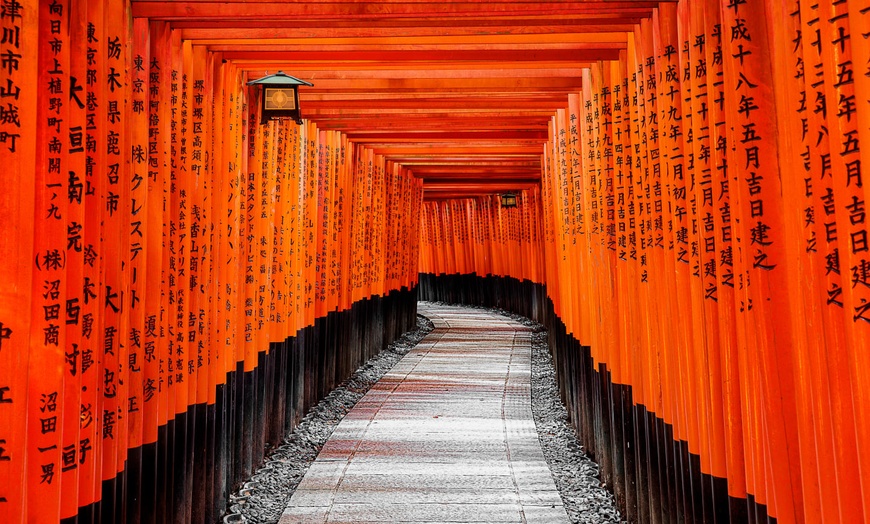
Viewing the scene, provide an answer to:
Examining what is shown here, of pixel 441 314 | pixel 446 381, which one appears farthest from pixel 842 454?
pixel 441 314

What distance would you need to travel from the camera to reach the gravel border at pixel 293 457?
5363 mm

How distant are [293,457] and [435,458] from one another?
1.34 meters

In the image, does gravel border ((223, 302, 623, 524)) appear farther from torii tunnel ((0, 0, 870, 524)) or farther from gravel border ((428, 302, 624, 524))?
torii tunnel ((0, 0, 870, 524))

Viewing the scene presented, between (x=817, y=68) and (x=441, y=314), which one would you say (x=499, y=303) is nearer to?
(x=441, y=314)

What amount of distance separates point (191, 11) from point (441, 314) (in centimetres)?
1670

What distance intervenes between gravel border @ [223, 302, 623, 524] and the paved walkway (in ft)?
0.47

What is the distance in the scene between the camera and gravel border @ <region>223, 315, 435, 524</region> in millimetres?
5363

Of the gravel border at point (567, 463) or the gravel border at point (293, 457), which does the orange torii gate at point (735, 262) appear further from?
the gravel border at point (293, 457)

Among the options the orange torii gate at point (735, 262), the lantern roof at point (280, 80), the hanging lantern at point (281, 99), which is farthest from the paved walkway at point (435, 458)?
the lantern roof at point (280, 80)

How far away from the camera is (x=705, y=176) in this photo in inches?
125

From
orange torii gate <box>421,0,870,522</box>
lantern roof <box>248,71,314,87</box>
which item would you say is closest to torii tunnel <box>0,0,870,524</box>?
orange torii gate <box>421,0,870,522</box>

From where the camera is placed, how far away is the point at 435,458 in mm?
6402

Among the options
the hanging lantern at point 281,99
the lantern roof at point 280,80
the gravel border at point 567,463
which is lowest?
the gravel border at point 567,463

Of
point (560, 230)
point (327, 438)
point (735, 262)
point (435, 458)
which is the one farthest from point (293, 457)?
point (735, 262)
